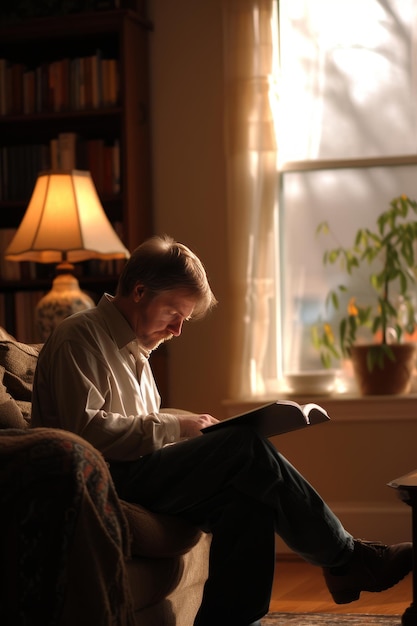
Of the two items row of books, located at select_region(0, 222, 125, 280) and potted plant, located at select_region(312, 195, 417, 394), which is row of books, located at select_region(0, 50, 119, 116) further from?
potted plant, located at select_region(312, 195, 417, 394)

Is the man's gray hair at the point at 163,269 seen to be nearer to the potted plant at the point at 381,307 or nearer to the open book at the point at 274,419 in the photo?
the open book at the point at 274,419

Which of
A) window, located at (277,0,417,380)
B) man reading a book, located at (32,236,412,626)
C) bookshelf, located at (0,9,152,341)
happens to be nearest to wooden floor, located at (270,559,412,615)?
man reading a book, located at (32,236,412,626)

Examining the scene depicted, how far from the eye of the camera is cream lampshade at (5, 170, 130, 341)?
149 inches

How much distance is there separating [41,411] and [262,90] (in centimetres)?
228

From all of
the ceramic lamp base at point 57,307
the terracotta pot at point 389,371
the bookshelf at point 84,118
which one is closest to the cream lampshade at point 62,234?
the ceramic lamp base at point 57,307

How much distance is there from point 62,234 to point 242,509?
1636 mm

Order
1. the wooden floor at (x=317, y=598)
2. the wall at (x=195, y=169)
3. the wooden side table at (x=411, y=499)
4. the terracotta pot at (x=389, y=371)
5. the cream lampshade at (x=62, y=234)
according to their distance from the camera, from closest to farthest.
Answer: the wooden side table at (x=411, y=499)
the wooden floor at (x=317, y=598)
the cream lampshade at (x=62, y=234)
the terracotta pot at (x=389, y=371)
the wall at (x=195, y=169)

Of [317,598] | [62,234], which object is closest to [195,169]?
[62,234]

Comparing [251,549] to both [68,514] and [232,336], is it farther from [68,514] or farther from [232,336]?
[232,336]

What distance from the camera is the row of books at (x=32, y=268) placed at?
174 inches

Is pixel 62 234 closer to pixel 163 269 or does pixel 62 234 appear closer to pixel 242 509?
pixel 163 269

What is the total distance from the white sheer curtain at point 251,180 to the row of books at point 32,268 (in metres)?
0.53

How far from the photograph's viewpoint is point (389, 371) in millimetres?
4238

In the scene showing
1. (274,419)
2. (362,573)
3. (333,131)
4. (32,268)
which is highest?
(333,131)
